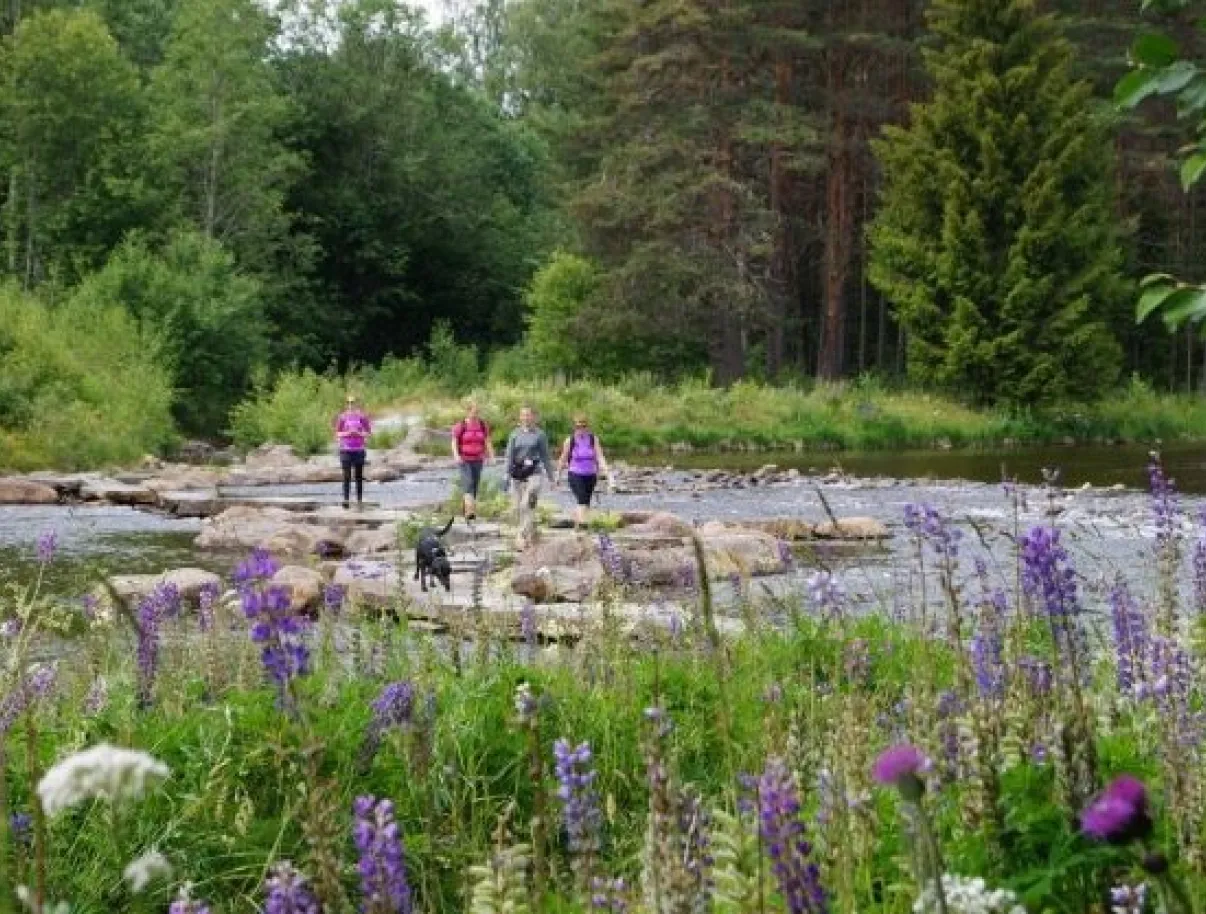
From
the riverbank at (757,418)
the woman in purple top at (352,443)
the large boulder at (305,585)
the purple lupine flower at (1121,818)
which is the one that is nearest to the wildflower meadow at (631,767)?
the purple lupine flower at (1121,818)

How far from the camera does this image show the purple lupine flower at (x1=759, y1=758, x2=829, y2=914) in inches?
74.6

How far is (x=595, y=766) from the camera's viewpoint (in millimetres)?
4836

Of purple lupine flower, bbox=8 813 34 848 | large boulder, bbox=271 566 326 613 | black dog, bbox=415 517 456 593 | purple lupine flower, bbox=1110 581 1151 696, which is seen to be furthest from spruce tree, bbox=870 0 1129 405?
purple lupine flower, bbox=8 813 34 848

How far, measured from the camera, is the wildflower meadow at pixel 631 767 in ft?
6.53

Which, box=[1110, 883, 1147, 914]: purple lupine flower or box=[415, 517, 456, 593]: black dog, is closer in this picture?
box=[1110, 883, 1147, 914]: purple lupine flower

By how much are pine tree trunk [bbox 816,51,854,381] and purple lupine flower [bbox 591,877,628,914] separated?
41.3m

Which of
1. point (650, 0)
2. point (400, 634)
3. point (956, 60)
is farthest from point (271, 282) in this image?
point (400, 634)

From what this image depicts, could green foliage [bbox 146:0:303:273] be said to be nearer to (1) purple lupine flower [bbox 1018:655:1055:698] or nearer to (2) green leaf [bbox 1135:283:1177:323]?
(1) purple lupine flower [bbox 1018:655:1055:698]

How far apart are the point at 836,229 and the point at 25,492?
91.4ft

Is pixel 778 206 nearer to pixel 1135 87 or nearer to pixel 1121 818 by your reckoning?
pixel 1135 87

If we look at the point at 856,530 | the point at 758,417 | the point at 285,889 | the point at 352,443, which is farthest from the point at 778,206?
the point at 285,889

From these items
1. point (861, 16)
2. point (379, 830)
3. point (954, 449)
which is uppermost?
point (861, 16)

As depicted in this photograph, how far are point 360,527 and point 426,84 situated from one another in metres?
52.1

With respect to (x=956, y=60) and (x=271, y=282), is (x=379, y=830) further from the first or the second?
(x=271, y=282)
